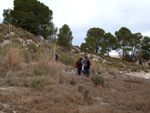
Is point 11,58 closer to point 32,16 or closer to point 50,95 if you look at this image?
point 50,95

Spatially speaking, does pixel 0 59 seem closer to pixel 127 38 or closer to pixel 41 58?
pixel 41 58

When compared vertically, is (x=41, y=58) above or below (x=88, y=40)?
below

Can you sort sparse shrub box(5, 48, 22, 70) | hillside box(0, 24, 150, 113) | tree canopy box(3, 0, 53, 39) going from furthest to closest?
1. tree canopy box(3, 0, 53, 39)
2. sparse shrub box(5, 48, 22, 70)
3. hillside box(0, 24, 150, 113)

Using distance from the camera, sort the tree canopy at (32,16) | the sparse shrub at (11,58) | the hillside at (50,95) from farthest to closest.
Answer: the tree canopy at (32,16), the sparse shrub at (11,58), the hillside at (50,95)

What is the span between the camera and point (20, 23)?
19.0 m

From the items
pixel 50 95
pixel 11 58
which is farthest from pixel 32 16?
pixel 50 95

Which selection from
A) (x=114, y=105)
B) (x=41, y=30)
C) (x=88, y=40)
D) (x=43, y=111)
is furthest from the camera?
(x=88, y=40)

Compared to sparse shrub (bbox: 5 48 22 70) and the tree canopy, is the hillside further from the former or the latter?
the tree canopy

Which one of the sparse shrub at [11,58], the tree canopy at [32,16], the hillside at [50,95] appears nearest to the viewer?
the hillside at [50,95]

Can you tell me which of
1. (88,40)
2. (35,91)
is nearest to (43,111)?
(35,91)

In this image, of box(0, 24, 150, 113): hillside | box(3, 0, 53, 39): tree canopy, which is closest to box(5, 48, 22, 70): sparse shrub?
box(0, 24, 150, 113): hillside

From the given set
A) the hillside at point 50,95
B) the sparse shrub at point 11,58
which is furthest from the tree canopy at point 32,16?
the sparse shrub at point 11,58

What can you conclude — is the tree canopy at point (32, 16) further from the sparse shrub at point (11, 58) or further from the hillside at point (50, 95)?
the sparse shrub at point (11, 58)

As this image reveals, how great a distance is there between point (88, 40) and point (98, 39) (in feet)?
17.5
